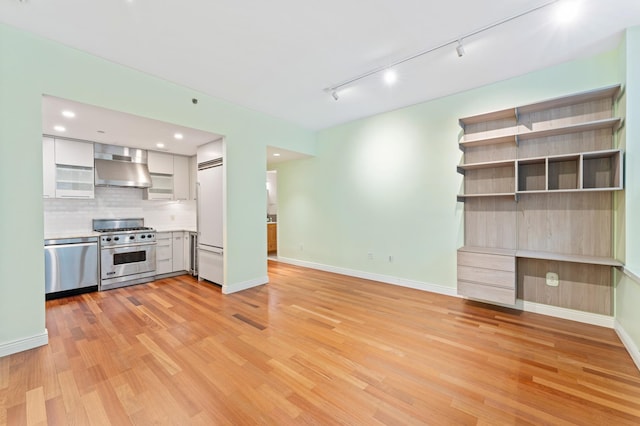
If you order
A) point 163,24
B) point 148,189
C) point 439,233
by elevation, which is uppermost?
point 163,24

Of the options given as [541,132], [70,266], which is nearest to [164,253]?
[70,266]

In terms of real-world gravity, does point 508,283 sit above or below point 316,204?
below

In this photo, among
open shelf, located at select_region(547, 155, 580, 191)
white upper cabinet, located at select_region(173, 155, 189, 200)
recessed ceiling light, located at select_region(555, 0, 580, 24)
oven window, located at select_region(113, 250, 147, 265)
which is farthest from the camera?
white upper cabinet, located at select_region(173, 155, 189, 200)

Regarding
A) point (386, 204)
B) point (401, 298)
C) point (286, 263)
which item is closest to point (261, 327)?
point (401, 298)

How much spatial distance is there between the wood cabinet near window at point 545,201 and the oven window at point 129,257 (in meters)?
5.07

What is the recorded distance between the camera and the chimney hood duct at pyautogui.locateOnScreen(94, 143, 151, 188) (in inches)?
176

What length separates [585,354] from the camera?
93.3 inches

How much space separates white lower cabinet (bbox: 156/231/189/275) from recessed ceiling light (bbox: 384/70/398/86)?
14.5 feet

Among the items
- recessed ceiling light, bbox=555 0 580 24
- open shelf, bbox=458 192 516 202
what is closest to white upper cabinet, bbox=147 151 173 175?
open shelf, bbox=458 192 516 202

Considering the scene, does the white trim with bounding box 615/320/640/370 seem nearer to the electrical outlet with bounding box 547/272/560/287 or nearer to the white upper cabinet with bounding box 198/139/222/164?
the electrical outlet with bounding box 547/272/560/287

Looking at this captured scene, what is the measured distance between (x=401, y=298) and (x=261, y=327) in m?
2.05

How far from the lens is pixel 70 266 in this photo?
3.90m

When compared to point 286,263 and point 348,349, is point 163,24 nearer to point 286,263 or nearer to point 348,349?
point 348,349

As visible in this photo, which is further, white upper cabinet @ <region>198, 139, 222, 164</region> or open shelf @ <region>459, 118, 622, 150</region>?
white upper cabinet @ <region>198, 139, 222, 164</region>
